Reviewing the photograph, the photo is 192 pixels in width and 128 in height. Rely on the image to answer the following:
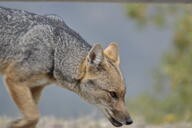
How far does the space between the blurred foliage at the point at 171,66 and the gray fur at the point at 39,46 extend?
6316mm

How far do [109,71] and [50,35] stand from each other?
2.25 feet

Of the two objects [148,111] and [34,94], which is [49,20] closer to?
[34,94]

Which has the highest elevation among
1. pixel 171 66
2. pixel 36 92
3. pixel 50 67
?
pixel 50 67

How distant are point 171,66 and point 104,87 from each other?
23.6ft

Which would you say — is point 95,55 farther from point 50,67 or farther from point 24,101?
point 24,101

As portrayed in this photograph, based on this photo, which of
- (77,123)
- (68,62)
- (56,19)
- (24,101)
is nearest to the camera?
(24,101)

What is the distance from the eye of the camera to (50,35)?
775 cm

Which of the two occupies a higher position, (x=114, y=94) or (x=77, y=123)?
(x=114, y=94)

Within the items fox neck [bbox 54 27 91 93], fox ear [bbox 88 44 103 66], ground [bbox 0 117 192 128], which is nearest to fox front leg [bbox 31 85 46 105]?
fox neck [bbox 54 27 91 93]

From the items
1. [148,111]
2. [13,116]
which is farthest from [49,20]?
[148,111]

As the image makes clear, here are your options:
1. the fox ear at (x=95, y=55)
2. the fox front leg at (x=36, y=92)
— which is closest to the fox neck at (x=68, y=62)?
the fox ear at (x=95, y=55)

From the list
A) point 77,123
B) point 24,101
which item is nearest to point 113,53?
point 24,101

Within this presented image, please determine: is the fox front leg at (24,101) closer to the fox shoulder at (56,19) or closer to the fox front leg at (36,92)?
the fox front leg at (36,92)

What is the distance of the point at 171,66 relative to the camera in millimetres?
14625
